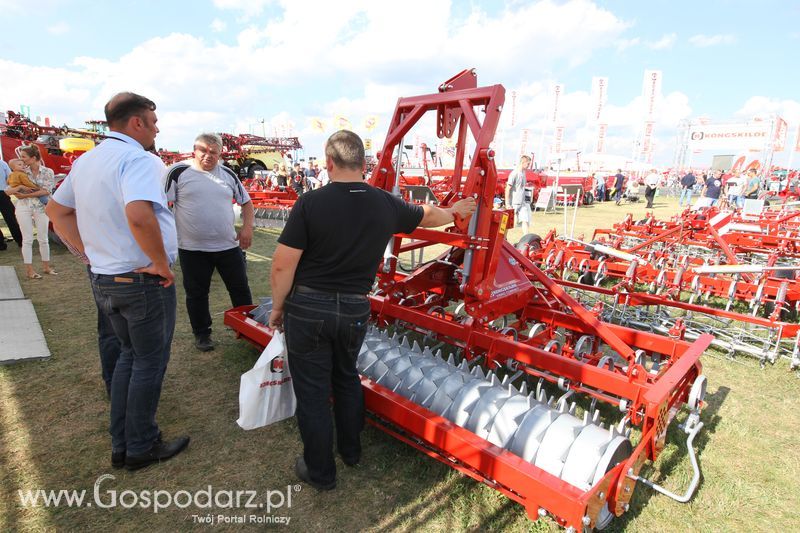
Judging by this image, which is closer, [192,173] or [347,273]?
[347,273]

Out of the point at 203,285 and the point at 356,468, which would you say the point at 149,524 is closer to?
the point at 356,468

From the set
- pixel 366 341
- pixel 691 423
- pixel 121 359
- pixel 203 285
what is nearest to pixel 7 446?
pixel 121 359

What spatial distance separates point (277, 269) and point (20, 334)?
3.79 meters

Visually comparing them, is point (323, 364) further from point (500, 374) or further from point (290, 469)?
point (500, 374)

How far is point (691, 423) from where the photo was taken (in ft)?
8.91

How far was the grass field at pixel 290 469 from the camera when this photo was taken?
234 centimetres

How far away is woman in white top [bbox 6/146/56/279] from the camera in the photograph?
608cm

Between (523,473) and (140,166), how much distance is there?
2.38 m

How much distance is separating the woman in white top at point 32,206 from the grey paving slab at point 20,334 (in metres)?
1.43

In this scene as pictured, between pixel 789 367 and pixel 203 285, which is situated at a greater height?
pixel 203 285

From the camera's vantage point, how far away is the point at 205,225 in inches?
147

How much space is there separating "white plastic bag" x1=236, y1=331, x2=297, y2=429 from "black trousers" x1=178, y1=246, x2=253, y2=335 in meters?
1.84

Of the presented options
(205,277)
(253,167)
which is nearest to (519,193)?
(205,277)

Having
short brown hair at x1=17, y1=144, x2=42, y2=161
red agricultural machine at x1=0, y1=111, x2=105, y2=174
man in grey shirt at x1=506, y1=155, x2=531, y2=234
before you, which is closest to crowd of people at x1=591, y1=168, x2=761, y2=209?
man in grey shirt at x1=506, y1=155, x2=531, y2=234
